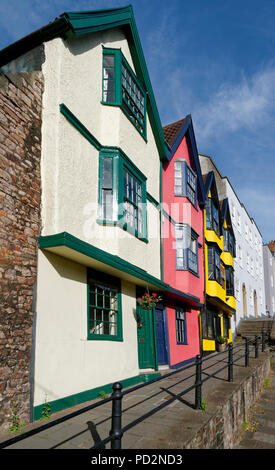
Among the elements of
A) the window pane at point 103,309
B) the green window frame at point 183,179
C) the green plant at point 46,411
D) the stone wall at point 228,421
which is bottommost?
the stone wall at point 228,421

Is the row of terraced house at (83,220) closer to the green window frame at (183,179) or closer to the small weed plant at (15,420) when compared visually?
the small weed plant at (15,420)

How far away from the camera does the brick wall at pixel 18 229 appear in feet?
19.0

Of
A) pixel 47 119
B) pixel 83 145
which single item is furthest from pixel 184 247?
pixel 47 119

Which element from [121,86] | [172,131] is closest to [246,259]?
[172,131]

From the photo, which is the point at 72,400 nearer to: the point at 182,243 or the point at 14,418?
the point at 14,418

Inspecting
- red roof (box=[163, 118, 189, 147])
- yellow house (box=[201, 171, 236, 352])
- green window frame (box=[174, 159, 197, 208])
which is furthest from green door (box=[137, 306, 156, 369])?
red roof (box=[163, 118, 189, 147])

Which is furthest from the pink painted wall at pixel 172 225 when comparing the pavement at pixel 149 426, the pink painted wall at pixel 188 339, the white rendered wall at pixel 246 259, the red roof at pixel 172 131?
the white rendered wall at pixel 246 259

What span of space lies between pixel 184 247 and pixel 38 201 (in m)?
8.36

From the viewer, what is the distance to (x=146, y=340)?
37.1 feet

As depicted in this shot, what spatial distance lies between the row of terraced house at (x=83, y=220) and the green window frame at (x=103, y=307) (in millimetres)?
38

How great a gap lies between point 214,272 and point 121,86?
37.3 ft

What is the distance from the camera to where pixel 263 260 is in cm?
4553

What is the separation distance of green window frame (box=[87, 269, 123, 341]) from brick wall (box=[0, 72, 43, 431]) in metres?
1.93
